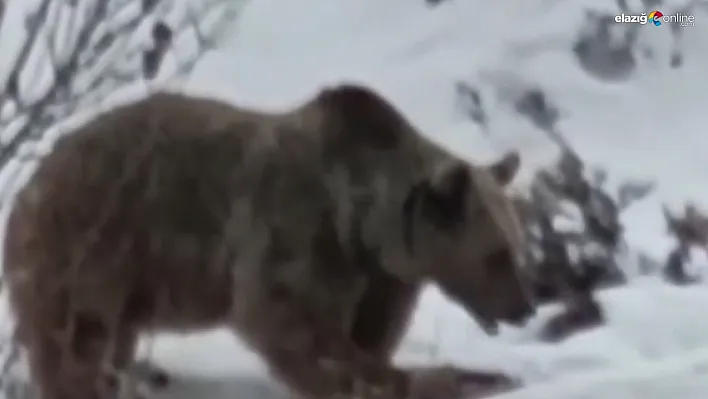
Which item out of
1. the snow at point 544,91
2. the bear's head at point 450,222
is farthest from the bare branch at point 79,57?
the bear's head at point 450,222

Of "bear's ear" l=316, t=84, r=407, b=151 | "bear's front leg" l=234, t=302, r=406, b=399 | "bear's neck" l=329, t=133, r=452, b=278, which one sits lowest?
"bear's front leg" l=234, t=302, r=406, b=399

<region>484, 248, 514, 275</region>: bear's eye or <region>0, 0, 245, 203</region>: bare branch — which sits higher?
<region>0, 0, 245, 203</region>: bare branch

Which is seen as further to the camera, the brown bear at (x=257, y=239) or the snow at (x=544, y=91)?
the snow at (x=544, y=91)

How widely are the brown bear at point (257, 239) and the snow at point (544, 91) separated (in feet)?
0.35

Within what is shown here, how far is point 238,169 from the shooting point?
0.37 meters

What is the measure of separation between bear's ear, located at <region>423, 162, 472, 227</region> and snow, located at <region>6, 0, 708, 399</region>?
0.12 meters

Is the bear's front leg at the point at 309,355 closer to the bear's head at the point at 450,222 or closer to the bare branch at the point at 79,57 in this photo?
the bear's head at the point at 450,222

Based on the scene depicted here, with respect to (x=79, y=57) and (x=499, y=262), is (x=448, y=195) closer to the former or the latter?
(x=499, y=262)

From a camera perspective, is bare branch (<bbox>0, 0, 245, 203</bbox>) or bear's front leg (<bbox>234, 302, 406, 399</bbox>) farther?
bare branch (<bbox>0, 0, 245, 203</bbox>)

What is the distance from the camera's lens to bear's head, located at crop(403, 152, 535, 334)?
367 mm

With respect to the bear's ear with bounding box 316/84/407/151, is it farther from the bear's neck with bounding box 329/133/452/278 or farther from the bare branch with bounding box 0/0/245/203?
the bare branch with bounding box 0/0/245/203

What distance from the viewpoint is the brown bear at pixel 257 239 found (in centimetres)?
Answer: 36

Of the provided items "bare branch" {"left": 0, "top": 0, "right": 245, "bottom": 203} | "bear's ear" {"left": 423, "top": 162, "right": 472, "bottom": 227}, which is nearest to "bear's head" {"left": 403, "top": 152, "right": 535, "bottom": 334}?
"bear's ear" {"left": 423, "top": 162, "right": 472, "bottom": 227}

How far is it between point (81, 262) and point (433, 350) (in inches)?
7.4
